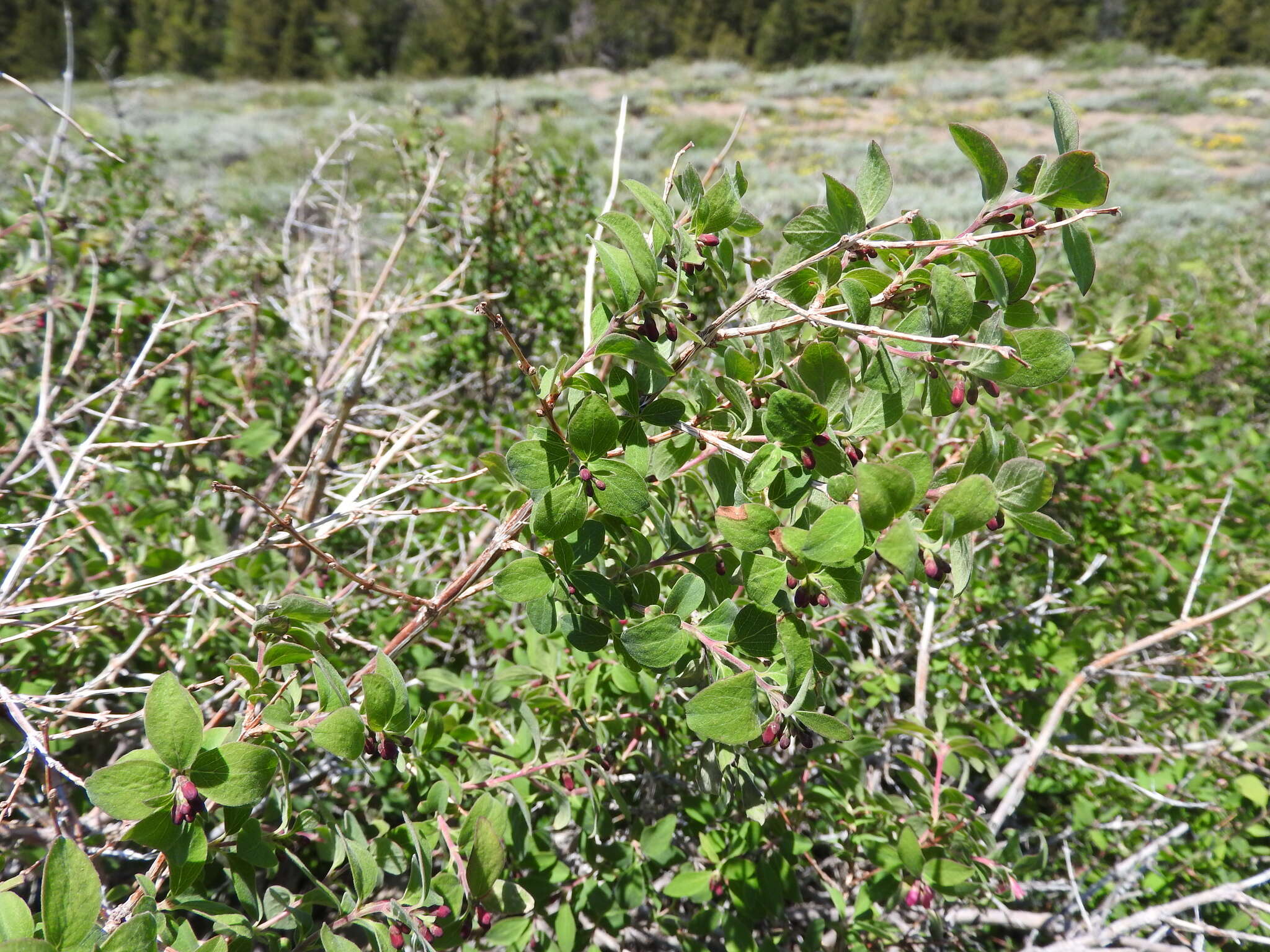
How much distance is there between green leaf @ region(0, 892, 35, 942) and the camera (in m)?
0.65

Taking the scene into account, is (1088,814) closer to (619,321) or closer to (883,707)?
(883,707)

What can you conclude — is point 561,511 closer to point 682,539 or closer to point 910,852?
point 682,539

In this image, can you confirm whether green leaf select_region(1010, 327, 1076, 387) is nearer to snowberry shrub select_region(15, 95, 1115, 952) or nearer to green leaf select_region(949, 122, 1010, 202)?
snowberry shrub select_region(15, 95, 1115, 952)

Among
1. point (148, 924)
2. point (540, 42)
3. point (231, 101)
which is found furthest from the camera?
point (540, 42)

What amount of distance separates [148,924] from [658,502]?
25.2 inches

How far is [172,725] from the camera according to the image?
712 mm

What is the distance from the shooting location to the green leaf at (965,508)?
0.68 m

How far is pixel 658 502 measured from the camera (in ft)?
3.02

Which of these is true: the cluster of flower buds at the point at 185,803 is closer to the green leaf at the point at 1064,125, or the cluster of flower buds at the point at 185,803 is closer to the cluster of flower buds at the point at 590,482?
the cluster of flower buds at the point at 590,482

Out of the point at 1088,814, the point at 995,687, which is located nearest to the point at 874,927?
the point at 1088,814

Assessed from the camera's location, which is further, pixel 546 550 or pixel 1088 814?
pixel 1088 814

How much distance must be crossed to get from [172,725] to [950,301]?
838 millimetres

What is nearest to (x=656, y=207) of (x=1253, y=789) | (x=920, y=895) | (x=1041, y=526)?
(x=1041, y=526)

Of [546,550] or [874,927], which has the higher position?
[546,550]
